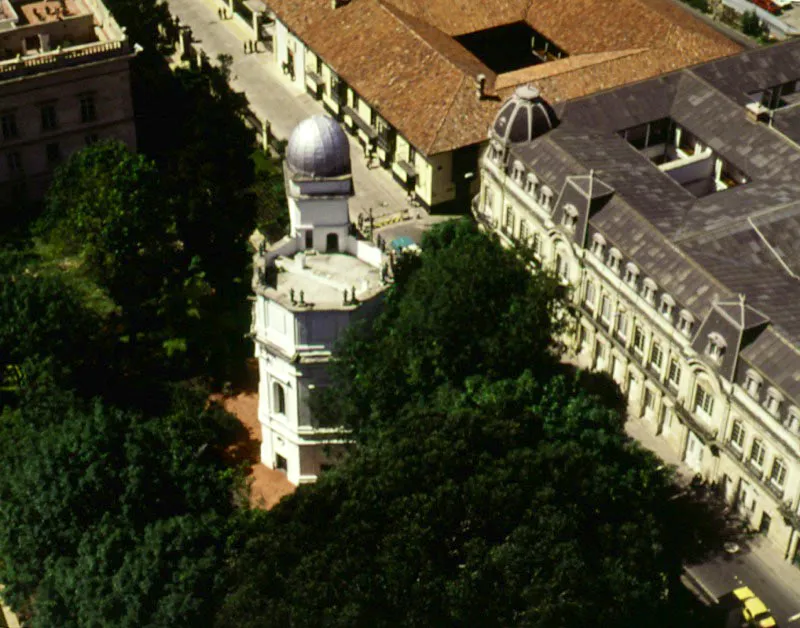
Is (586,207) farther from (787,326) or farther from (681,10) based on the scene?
(681,10)

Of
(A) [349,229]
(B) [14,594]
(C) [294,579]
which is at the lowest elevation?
(B) [14,594]

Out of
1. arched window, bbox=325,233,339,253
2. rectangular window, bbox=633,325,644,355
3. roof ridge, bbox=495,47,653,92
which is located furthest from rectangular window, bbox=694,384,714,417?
roof ridge, bbox=495,47,653,92

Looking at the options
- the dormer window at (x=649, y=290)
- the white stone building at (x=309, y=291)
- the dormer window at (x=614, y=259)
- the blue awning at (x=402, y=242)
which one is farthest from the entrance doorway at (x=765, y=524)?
the blue awning at (x=402, y=242)

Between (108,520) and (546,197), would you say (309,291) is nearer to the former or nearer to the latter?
(108,520)

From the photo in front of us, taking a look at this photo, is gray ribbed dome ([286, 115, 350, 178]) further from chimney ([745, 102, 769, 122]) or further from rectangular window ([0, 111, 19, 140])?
chimney ([745, 102, 769, 122])

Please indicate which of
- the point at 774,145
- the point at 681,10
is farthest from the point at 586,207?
the point at 681,10

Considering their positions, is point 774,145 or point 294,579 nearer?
point 294,579

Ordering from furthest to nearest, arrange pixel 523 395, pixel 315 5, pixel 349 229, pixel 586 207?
pixel 315 5, pixel 586 207, pixel 349 229, pixel 523 395
